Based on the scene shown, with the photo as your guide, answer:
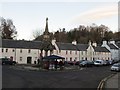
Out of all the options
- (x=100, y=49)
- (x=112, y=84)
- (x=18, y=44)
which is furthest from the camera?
(x=100, y=49)

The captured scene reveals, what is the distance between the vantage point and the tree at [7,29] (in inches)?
4255

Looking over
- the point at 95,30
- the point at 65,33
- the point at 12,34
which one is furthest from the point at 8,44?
the point at 95,30

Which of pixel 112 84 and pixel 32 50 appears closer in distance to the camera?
pixel 112 84

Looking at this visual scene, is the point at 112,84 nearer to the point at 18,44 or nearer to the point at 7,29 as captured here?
the point at 18,44

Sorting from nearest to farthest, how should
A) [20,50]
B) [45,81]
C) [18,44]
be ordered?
1. [45,81]
2. [20,50]
3. [18,44]

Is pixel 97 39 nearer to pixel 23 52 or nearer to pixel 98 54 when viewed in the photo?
pixel 98 54

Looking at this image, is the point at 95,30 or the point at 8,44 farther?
the point at 95,30

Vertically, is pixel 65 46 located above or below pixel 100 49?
above

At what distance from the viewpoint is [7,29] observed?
11000cm

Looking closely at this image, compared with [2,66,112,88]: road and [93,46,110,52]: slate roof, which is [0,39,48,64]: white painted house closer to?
[93,46,110,52]: slate roof

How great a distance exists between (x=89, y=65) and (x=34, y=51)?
24.9 m

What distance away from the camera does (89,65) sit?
68938 mm

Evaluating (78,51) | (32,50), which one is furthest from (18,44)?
(78,51)

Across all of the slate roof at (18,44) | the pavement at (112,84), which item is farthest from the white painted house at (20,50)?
the pavement at (112,84)
